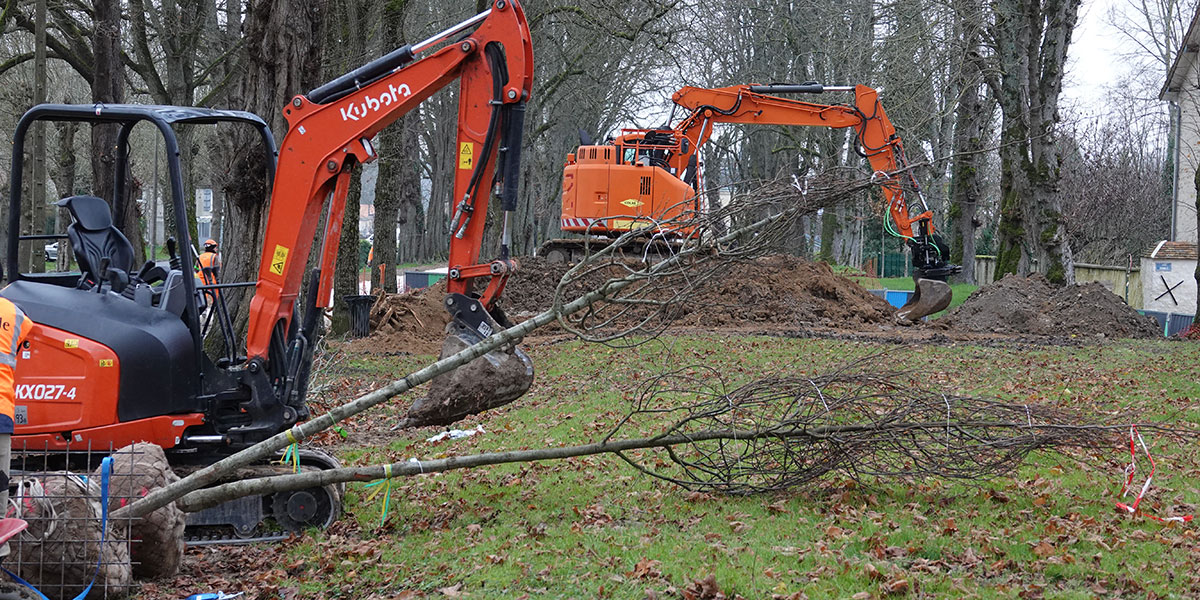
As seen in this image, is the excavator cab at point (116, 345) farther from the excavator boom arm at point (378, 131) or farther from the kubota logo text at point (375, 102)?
the kubota logo text at point (375, 102)

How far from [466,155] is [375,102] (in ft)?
2.60

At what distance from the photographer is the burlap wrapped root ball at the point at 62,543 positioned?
5.29 m

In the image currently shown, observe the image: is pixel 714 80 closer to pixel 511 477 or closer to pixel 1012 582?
pixel 511 477

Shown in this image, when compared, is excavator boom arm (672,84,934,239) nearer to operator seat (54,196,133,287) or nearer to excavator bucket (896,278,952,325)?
excavator bucket (896,278,952,325)

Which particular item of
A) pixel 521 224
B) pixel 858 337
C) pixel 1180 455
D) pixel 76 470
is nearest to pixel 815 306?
pixel 858 337

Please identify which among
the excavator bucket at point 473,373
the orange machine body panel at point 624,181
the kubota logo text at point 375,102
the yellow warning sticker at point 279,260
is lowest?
the excavator bucket at point 473,373

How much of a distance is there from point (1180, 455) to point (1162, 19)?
49.5m

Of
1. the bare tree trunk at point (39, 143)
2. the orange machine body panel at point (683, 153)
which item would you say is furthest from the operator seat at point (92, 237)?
the orange machine body panel at point (683, 153)

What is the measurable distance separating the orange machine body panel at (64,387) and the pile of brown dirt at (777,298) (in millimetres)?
13724

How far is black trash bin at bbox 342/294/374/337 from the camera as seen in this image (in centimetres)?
1709

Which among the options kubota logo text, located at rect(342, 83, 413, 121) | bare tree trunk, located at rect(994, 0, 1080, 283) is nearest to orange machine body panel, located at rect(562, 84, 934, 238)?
bare tree trunk, located at rect(994, 0, 1080, 283)

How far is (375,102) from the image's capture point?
24.1ft

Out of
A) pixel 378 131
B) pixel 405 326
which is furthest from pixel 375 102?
pixel 405 326

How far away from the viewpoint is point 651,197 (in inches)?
869
